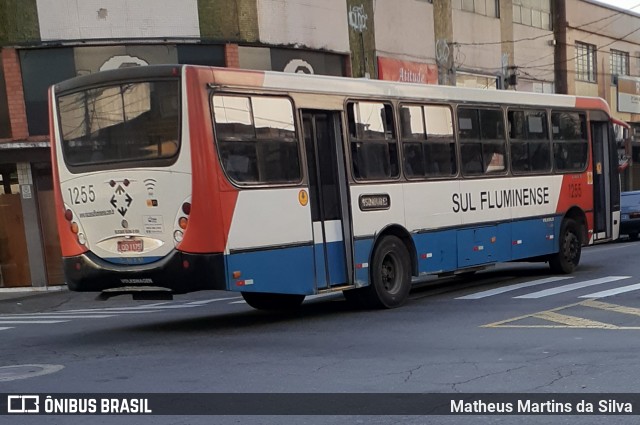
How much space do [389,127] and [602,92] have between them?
104 feet

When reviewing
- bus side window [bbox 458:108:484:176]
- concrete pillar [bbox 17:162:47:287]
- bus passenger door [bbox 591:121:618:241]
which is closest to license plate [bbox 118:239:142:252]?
bus side window [bbox 458:108:484:176]

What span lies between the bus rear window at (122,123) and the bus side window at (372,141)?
2.90m

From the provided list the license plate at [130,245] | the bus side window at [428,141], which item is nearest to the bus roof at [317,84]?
the bus side window at [428,141]

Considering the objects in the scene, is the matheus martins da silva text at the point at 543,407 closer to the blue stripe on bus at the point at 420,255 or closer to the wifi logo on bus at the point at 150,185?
the blue stripe on bus at the point at 420,255

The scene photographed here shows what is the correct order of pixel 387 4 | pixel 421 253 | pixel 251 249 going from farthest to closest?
pixel 387 4 → pixel 421 253 → pixel 251 249

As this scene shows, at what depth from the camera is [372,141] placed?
12344mm

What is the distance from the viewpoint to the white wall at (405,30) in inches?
1077

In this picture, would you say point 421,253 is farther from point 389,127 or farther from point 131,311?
point 131,311

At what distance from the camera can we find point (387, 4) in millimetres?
27641

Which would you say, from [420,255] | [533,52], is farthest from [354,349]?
[533,52]

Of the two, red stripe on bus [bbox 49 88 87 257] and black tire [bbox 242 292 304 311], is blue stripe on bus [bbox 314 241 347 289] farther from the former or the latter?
red stripe on bus [bbox 49 88 87 257]

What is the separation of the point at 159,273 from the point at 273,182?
1865mm

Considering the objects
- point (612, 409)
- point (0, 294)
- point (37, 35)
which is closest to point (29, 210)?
point (0, 294)

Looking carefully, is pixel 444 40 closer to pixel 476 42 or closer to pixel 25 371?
pixel 476 42
